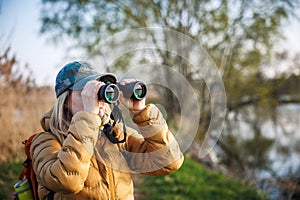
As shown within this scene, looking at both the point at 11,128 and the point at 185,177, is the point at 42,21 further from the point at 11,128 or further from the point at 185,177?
the point at 185,177

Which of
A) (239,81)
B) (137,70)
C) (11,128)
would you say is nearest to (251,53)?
(239,81)

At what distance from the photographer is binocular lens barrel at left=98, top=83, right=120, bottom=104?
1.71m

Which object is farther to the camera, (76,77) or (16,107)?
(16,107)

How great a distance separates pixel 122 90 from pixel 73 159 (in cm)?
46

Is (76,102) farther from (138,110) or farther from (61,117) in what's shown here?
(138,110)

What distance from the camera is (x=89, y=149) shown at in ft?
5.73

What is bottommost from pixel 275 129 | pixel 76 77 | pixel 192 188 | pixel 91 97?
pixel 192 188

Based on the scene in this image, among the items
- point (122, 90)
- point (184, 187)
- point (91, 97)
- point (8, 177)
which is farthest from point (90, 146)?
point (184, 187)

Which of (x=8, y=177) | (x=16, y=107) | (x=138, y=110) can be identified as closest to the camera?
(x=138, y=110)

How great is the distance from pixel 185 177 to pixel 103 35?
6.16m

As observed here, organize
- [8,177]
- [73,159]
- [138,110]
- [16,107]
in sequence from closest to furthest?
1. [73,159]
2. [138,110]
3. [8,177]
4. [16,107]

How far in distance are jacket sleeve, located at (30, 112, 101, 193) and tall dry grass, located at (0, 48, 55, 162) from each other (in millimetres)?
3304

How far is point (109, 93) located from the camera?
173 centimetres

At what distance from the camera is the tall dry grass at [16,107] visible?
5070 millimetres
